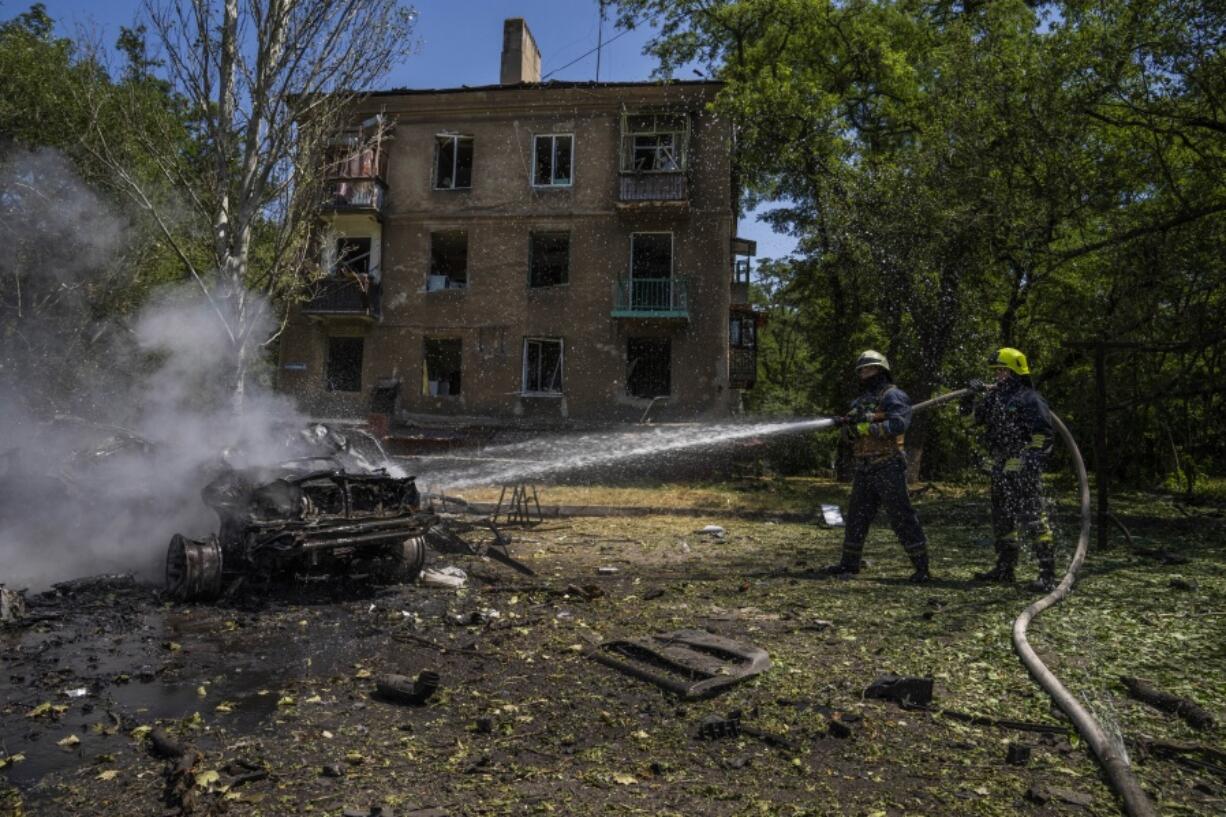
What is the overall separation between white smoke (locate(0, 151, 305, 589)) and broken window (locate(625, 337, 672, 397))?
457 inches

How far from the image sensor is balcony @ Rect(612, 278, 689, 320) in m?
21.1

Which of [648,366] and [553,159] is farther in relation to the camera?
[648,366]

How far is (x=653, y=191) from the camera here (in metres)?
21.4

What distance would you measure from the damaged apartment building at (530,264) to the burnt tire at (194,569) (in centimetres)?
1502

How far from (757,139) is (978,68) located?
229 inches

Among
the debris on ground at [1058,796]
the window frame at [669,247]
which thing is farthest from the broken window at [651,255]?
the debris on ground at [1058,796]

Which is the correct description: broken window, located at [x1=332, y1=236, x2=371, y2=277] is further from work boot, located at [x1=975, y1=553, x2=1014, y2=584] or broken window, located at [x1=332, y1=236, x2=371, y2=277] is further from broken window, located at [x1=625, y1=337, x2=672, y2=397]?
work boot, located at [x1=975, y1=553, x2=1014, y2=584]

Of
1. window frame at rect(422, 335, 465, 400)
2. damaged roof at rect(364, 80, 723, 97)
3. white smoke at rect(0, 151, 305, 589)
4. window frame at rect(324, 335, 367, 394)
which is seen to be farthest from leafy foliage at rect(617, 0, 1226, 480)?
window frame at rect(324, 335, 367, 394)

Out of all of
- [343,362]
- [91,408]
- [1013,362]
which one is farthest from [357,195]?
[1013,362]

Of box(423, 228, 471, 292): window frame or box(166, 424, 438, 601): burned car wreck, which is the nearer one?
box(166, 424, 438, 601): burned car wreck

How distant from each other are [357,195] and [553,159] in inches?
231

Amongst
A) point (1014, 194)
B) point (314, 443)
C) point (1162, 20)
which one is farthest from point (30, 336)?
point (1162, 20)

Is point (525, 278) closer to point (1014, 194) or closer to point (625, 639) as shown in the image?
point (1014, 194)

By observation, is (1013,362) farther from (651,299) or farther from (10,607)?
(651,299)
